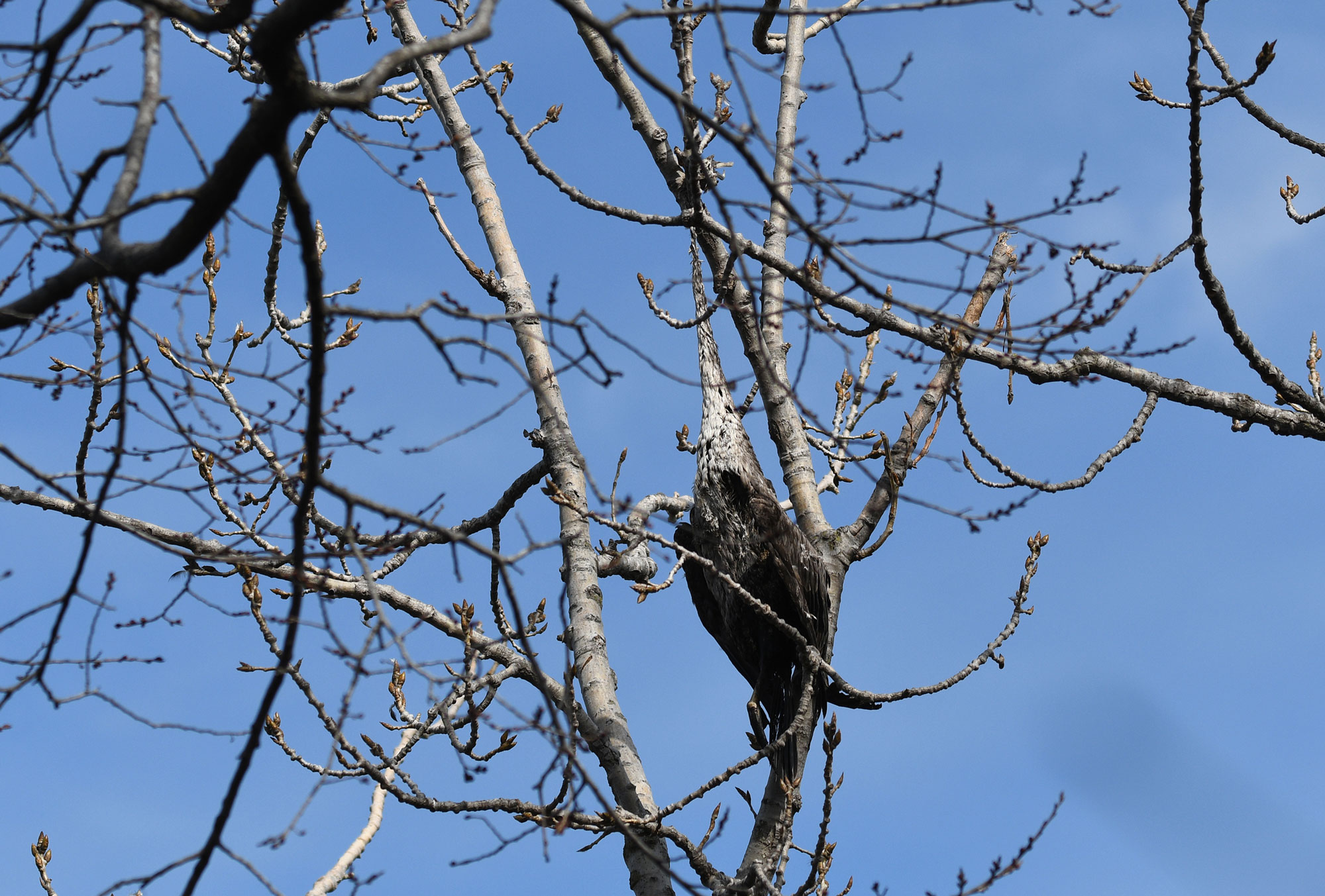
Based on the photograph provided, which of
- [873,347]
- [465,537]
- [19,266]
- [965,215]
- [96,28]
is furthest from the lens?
[873,347]

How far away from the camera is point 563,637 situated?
2.57 metres

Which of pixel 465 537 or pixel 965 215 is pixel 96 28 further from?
pixel 965 215

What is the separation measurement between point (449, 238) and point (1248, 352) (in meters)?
3.77

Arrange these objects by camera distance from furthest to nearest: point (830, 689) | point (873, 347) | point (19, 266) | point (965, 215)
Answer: point (873, 347) < point (830, 689) < point (19, 266) < point (965, 215)

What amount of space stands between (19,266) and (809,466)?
127 inches

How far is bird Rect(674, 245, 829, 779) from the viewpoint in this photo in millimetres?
4215

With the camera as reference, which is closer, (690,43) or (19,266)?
(19,266)

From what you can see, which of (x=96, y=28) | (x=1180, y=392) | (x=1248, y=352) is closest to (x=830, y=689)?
(x=1180, y=392)

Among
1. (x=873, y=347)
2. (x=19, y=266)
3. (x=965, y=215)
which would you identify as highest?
(x=873, y=347)

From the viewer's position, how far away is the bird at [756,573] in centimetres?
421

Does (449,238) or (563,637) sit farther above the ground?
(449,238)

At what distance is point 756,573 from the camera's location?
14.2 ft

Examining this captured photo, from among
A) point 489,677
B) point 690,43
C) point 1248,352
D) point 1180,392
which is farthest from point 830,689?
point 690,43

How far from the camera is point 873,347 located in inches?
212
